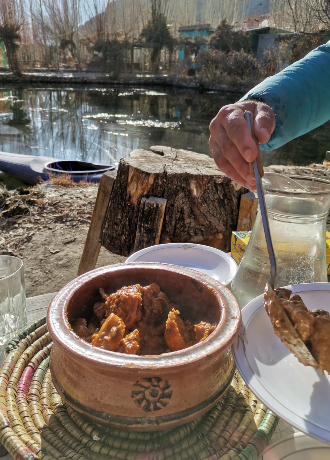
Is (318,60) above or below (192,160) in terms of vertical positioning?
above

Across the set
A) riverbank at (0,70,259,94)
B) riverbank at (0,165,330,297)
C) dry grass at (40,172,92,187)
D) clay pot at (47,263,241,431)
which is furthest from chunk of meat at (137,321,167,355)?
riverbank at (0,70,259,94)

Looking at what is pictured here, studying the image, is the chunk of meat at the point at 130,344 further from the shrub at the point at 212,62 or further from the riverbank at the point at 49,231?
the shrub at the point at 212,62

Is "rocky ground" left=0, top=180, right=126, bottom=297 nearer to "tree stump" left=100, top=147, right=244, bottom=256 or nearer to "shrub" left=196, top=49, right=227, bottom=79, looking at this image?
"tree stump" left=100, top=147, right=244, bottom=256

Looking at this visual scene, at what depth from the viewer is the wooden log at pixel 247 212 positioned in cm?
219

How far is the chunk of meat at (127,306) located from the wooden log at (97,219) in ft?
5.63

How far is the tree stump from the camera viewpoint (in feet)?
6.89

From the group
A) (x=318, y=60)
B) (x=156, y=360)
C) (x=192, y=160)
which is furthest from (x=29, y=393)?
(x=192, y=160)

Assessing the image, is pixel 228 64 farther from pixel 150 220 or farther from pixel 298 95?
pixel 298 95

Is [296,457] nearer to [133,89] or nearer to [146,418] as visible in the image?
[146,418]

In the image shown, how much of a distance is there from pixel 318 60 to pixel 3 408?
1.59 metres

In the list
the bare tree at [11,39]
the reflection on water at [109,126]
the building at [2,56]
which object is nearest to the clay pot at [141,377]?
the reflection on water at [109,126]

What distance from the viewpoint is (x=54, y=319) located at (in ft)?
1.87

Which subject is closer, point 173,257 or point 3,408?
point 3,408

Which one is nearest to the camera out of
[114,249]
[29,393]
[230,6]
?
[29,393]
